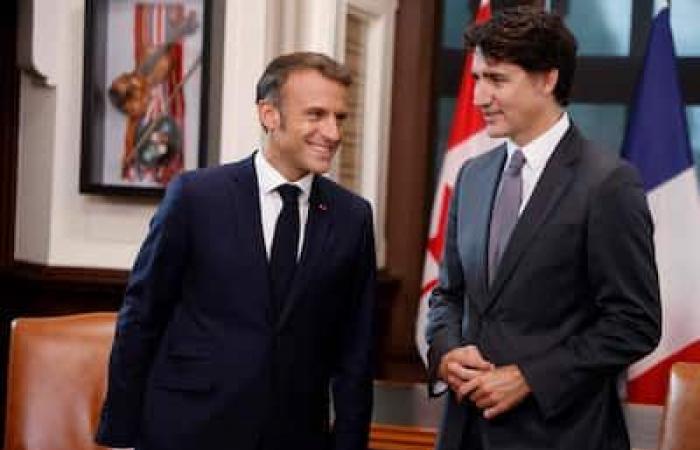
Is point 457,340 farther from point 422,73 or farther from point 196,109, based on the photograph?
point 422,73

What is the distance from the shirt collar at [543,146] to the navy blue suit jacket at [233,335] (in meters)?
0.36

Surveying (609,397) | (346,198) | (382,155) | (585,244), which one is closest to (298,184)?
(346,198)

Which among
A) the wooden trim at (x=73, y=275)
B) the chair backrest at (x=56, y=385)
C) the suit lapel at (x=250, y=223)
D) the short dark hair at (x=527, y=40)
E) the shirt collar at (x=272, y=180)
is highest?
the short dark hair at (x=527, y=40)

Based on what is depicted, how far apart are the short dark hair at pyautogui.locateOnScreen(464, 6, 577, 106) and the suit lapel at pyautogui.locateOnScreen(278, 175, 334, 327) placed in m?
0.41

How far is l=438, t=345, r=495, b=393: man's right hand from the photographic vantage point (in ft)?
6.61

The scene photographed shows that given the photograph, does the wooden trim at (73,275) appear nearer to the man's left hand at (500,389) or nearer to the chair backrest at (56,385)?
the chair backrest at (56,385)

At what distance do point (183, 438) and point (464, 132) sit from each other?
176 centimetres

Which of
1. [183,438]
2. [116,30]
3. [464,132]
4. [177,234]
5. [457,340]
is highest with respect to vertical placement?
[116,30]

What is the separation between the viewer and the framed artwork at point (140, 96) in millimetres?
3406

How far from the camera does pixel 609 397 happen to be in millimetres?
2047

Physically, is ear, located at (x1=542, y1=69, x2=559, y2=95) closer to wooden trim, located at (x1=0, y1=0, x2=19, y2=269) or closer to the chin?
the chin

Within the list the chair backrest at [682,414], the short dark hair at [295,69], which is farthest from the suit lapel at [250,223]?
the chair backrest at [682,414]

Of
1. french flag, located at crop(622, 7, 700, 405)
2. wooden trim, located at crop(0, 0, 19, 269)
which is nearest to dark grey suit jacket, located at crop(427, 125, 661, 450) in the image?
french flag, located at crop(622, 7, 700, 405)

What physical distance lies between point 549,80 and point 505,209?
0.23m
